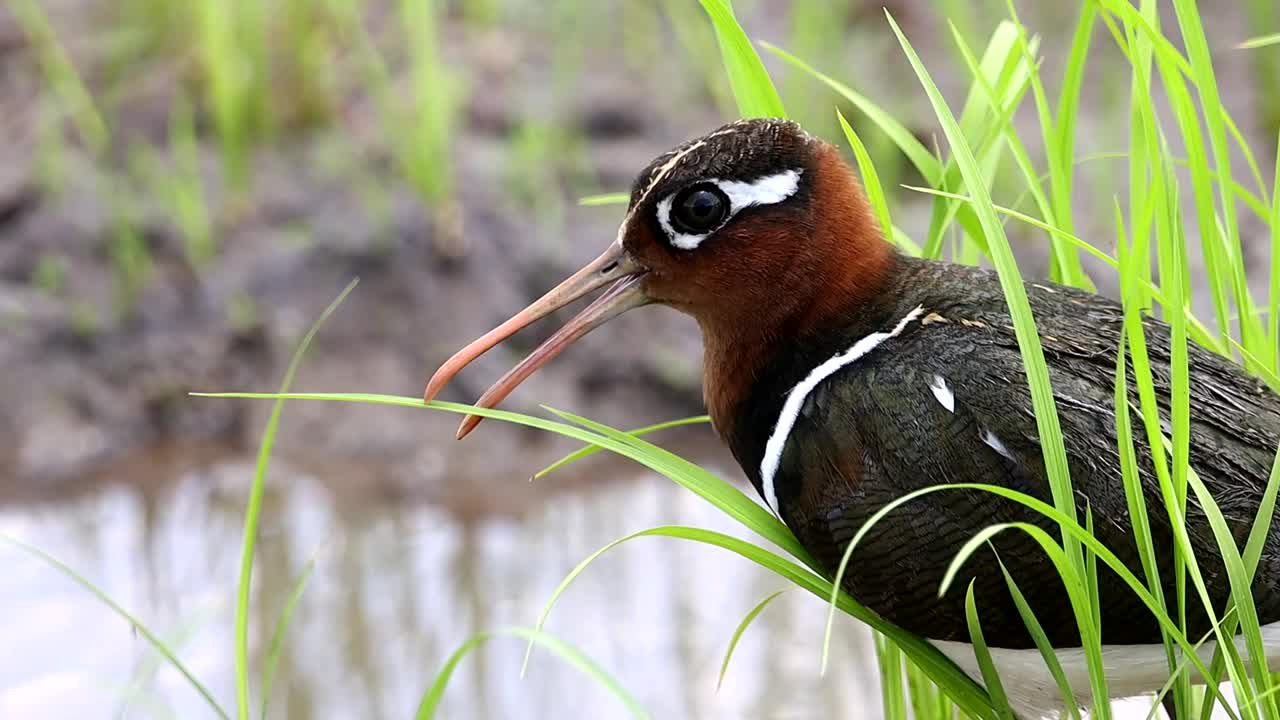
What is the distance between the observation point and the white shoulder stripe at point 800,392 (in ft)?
7.07

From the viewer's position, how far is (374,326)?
4.64 meters

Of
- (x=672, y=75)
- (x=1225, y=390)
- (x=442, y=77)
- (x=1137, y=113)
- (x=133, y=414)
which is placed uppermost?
(x=672, y=75)

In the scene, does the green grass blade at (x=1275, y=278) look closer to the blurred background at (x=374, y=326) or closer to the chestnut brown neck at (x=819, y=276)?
the chestnut brown neck at (x=819, y=276)

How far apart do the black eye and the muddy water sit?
143 cm

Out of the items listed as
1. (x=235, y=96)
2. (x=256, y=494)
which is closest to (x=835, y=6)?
(x=235, y=96)

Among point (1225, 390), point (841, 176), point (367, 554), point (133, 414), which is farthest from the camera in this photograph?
point (133, 414)

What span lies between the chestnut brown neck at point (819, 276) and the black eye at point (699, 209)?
0.25ft

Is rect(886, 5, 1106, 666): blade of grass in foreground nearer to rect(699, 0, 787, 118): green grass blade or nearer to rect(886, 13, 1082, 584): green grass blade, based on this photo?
rect(886, 13, 1082, 584): green grass blade

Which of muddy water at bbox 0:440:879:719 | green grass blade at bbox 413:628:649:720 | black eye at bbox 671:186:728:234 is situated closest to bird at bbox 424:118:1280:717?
black eye at bbox 671:186:728:234

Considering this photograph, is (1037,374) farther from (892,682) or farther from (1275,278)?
(892,682)

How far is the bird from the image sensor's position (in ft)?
6.49

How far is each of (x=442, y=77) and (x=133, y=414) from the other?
129cm

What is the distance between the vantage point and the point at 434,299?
4676 mm

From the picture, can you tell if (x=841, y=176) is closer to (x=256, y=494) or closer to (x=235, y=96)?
(x=256, y=494)
